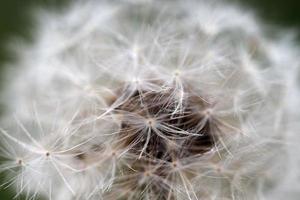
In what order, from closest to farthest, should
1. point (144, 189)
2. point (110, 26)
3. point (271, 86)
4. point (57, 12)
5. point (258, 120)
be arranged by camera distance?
1. point (144, 189)
2. point (258, 120)
3. point (271, 86)
4. point (110, 26)
5. point (57, 12)

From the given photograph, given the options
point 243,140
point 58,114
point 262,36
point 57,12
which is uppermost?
point 57,12

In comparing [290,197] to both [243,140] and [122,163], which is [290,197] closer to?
[243,140]

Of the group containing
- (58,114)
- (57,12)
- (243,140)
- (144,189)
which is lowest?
(144,189)

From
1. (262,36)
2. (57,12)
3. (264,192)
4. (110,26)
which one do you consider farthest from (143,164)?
(57,12)

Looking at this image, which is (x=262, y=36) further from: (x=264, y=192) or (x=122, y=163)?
(x=122, y=163)

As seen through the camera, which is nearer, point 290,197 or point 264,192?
point 264,192

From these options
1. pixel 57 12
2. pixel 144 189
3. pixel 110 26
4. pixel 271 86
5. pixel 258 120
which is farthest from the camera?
pixel 57 12

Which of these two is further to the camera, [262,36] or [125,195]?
[262,36]

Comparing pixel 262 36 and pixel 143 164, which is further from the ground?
pixel 262 36

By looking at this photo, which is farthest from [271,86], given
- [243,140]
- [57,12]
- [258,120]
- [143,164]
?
[57,12]
